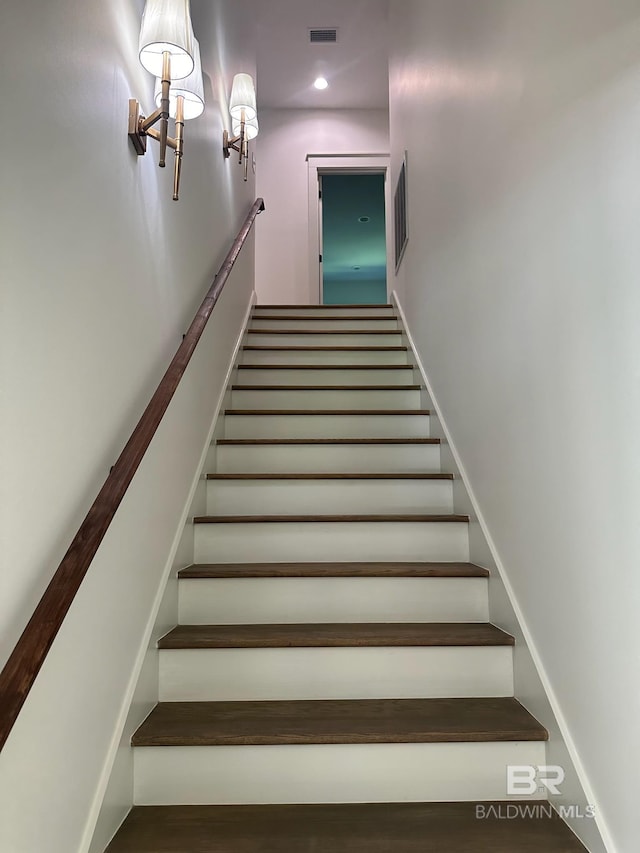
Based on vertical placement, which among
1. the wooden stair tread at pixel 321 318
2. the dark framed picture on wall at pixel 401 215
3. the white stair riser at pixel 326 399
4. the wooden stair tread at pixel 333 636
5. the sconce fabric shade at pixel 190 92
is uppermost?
the dark framed picture on wall at pixel 401 215

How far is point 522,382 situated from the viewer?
67.9 inches

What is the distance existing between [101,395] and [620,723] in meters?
1.33

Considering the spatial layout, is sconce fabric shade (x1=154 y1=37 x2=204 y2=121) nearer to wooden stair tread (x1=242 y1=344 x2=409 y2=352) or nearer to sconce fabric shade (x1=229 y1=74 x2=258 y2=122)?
sconce fabric shade (x1=229 y1=74 x2=258 y2=122)

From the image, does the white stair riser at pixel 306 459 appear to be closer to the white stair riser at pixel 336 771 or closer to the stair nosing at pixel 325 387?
the stair nosing at pixel 325 387

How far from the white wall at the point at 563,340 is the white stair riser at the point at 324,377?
1.20 metres

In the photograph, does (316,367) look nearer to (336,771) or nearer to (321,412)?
(321,412)

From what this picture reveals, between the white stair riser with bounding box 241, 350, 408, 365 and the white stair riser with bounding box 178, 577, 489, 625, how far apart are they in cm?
197

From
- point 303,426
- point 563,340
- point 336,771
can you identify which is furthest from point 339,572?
point 303,426

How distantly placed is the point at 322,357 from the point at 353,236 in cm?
585

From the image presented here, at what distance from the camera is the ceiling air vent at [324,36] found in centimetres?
517

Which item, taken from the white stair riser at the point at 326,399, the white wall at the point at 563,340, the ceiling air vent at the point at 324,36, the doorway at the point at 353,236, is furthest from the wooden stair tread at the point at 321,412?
the ceiling air vent at the point at 324,36

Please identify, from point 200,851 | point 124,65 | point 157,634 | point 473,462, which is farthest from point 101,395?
point 473,462

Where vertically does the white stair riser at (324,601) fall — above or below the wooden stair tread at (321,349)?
below

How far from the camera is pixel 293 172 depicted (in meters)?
6.27
